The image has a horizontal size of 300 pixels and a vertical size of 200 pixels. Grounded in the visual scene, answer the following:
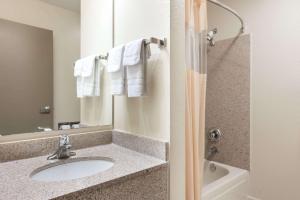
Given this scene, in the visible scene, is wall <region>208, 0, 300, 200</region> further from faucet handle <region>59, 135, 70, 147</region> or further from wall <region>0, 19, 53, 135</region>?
wall <region>0, 19, 53, 135</region>

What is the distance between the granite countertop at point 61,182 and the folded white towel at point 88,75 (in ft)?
1.51

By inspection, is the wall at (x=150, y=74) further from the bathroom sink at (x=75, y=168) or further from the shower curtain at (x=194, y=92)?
the bathroom sink at (x=75, y=168)

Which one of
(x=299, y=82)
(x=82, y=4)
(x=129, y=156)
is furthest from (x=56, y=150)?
(x=299, y=82)

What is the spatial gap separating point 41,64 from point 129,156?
83 centimetres

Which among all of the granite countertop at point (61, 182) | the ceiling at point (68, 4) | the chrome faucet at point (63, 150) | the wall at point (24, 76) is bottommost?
the granite countertop at point (61, 182)

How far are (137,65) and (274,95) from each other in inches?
68.1

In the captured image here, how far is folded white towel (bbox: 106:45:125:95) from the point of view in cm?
125

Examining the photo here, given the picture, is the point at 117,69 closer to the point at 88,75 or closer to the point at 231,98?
the point at 88,75

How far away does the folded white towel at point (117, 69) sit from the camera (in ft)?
4.12

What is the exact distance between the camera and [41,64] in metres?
1.31

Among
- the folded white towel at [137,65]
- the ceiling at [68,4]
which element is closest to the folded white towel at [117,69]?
the folded white towel at [137,65]

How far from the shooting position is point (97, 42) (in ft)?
5.12

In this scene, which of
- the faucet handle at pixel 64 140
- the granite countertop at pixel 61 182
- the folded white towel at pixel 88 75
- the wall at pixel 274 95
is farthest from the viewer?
the wall at pixel 274 95

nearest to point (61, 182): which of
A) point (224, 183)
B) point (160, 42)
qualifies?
point (160, 42)
